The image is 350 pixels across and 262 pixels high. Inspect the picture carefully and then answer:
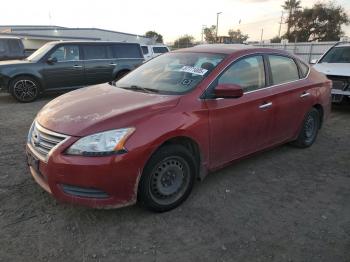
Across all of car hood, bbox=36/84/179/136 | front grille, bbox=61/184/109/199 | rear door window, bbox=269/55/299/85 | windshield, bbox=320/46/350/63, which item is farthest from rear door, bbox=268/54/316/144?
windshield, bbox=320/46/350/63

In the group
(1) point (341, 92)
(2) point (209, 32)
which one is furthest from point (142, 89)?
(2) point (209, 32)

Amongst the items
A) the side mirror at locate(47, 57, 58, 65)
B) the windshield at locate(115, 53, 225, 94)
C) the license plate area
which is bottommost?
the license plate area

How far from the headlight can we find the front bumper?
5 centimetres

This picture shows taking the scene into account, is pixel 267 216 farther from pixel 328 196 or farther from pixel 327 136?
pixel 327 136

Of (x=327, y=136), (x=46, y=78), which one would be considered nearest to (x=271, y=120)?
(x=327, y=136)

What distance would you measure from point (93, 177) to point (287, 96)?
306cm

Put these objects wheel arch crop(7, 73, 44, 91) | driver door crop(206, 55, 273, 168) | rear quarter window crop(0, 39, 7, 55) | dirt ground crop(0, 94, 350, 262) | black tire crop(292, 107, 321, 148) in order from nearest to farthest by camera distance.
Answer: dirt ground crop(0, 94, 350, 262) < driver door crop(206, 55, 273, 168) < black tire crop(292, 107, 321, 148) < wheel arch crop(7, 73, 44, 91) < rear quarter window crop(0, 39, 7, 55)

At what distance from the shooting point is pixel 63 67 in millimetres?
10031

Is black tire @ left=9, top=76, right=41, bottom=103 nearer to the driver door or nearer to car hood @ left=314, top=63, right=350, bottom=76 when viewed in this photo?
the driver door

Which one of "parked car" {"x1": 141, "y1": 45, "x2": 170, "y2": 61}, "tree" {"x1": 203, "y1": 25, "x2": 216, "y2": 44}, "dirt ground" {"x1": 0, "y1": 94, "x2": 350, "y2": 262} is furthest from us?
"tree" {"x1": 203, "y1": 25, "x2": 216, "y2": 44}

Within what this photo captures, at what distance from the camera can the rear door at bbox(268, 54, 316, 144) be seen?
4.72 meters

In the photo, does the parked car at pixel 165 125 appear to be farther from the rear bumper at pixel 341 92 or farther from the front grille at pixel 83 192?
the rear bumper at pixel 341 92

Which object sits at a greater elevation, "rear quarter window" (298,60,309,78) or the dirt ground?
"rear quarter window" (298,60,309,78)

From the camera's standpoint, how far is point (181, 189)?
12.2ft
